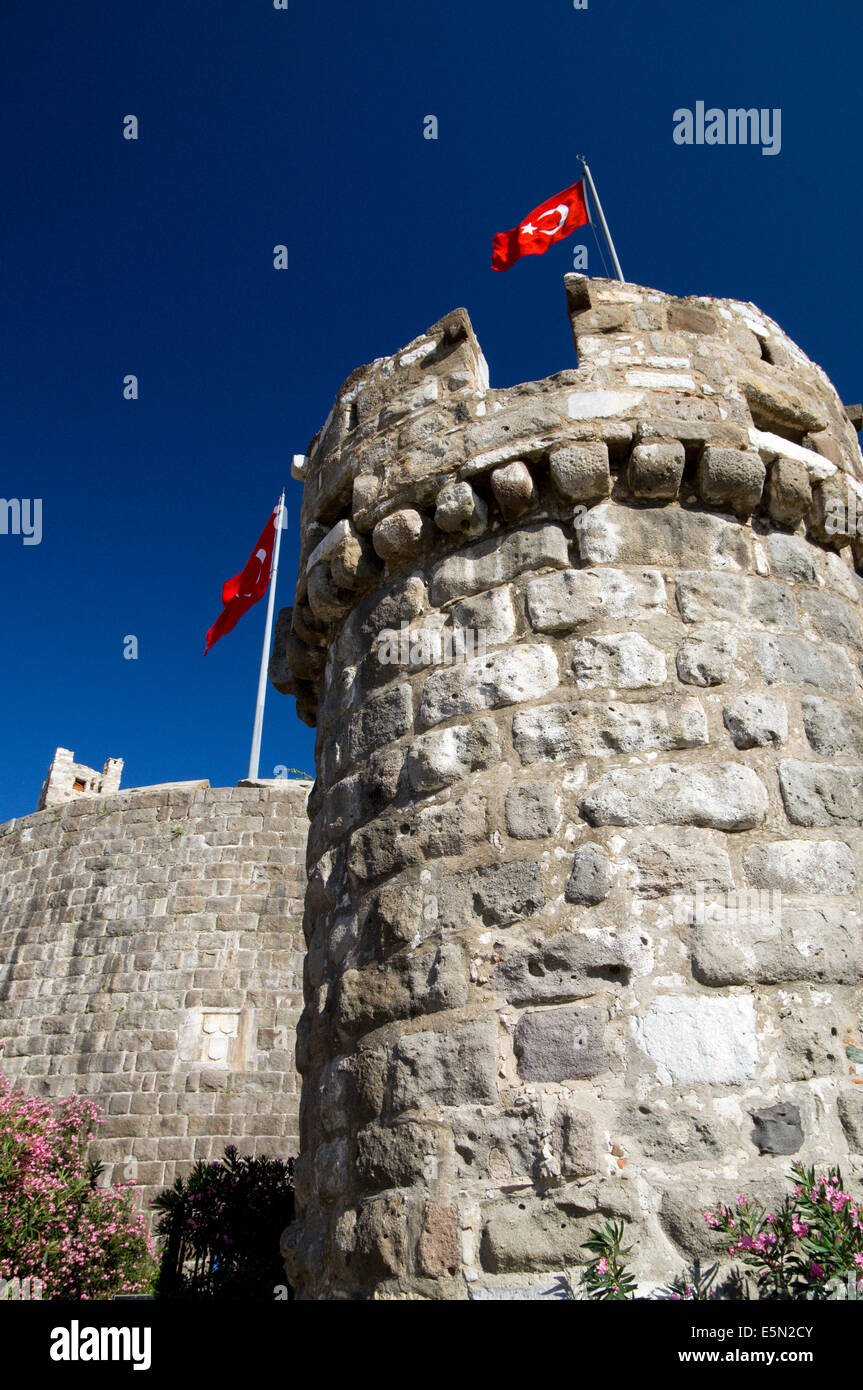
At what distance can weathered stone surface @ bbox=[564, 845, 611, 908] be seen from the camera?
8.21 feet

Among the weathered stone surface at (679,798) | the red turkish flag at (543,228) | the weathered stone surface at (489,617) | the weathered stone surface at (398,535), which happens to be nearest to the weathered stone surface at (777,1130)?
the weathered stone surface at (679,798)

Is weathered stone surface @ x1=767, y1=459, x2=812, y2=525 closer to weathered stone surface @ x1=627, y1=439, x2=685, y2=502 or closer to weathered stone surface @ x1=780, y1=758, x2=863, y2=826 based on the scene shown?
weathered stone surface @ x1=627, y1=439, x2=685, y2=502

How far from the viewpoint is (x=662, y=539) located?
10.0 feet

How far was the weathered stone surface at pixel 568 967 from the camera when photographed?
7.91ft

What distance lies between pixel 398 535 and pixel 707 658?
1.20 metres

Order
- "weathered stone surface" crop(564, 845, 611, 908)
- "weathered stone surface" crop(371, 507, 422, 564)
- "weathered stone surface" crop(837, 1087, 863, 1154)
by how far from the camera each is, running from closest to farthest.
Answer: "weathered stone surface" crop(837, 1087, 863, 1154) < "weathered stone surface" crop(564, 845, 611, 908) < "weathered stone surface" crop(371, 507, 422, 564)

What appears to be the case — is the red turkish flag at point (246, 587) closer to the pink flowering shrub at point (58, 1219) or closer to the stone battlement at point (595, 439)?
the pink flowering shrub at point (58, 1219)

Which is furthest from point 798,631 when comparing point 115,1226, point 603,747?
point 115,1226

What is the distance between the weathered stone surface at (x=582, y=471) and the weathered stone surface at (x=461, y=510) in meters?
0.29

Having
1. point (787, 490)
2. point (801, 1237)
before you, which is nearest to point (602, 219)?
point (787, 490)

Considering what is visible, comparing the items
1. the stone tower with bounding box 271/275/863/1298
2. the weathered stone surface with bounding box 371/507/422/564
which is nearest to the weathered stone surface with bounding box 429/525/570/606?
the stone tower with bounding box 271/275/863/1298

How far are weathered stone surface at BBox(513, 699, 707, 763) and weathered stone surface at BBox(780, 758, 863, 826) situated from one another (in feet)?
0.92

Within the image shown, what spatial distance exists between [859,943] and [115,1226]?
738cm
